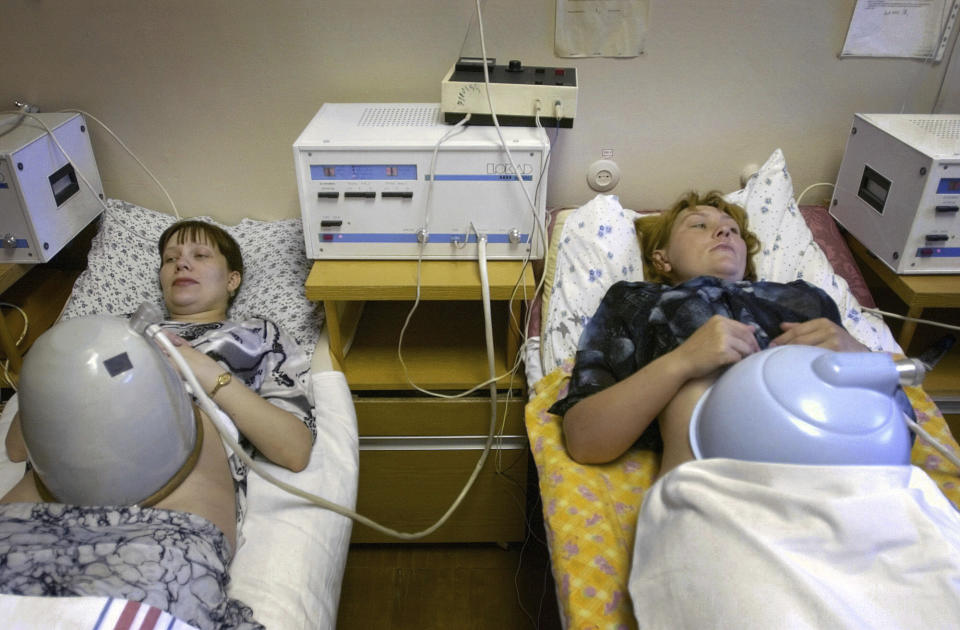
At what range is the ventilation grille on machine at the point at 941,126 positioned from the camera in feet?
4.59

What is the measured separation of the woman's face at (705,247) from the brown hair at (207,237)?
935mm

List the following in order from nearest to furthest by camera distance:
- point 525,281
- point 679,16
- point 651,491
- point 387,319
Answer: point 651,491
point 525,281
point 679,16
point 387,319

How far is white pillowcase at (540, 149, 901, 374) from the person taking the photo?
1.40 m

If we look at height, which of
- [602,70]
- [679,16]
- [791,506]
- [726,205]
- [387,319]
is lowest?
[387,319]

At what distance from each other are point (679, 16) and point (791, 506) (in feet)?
3.89

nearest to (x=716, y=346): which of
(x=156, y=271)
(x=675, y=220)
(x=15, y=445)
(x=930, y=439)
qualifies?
(x=930, y=439)

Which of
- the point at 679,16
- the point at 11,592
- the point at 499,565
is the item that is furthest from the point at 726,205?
the point at 11,592

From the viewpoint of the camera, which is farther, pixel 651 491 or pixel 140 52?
pixel 140 52

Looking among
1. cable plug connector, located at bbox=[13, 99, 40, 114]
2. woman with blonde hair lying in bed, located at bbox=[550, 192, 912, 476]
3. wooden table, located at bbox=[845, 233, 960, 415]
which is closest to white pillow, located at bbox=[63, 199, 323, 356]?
cable plug connector, located at bbox=[13, 99, 40, 114]

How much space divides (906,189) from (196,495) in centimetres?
140

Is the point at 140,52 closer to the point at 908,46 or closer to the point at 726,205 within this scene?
the point at 726,205

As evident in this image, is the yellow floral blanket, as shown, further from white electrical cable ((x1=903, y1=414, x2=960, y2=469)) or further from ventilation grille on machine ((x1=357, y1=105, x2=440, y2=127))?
ventilation grille on machine ((x1=357, y1=105, x2=440, y2=127))

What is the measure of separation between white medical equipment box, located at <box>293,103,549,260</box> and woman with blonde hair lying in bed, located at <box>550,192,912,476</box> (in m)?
0.26

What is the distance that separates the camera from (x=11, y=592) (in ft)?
2.59
